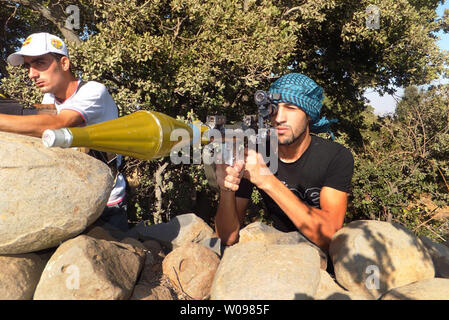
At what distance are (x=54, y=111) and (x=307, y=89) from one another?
112 inches

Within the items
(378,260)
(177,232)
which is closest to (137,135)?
(177,232)

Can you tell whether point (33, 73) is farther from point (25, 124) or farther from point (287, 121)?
point (287, 121)

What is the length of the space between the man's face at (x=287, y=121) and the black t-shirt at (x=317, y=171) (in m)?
0.45

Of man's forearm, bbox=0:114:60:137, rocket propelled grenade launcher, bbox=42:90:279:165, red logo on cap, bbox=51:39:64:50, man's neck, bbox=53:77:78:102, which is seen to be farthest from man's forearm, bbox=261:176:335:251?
red logo on cap, bbox=51:39:64:50

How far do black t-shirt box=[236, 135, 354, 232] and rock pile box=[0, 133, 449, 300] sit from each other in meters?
0.67

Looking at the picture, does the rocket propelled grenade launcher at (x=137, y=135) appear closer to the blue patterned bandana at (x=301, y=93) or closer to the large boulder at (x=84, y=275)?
the blue patterned bandana at (x=301, y=93)

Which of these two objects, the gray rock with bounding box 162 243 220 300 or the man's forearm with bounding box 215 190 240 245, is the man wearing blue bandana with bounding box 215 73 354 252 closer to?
the man's forearm with bounding box 215 190 240 245

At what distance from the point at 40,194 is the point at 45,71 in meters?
1.42

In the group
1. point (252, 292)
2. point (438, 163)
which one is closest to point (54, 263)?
point (252, 292)

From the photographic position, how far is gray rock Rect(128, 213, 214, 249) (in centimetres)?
391

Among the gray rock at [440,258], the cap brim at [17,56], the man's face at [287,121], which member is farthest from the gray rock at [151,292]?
the gray rock at [440,258]

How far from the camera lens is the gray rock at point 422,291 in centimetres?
240
